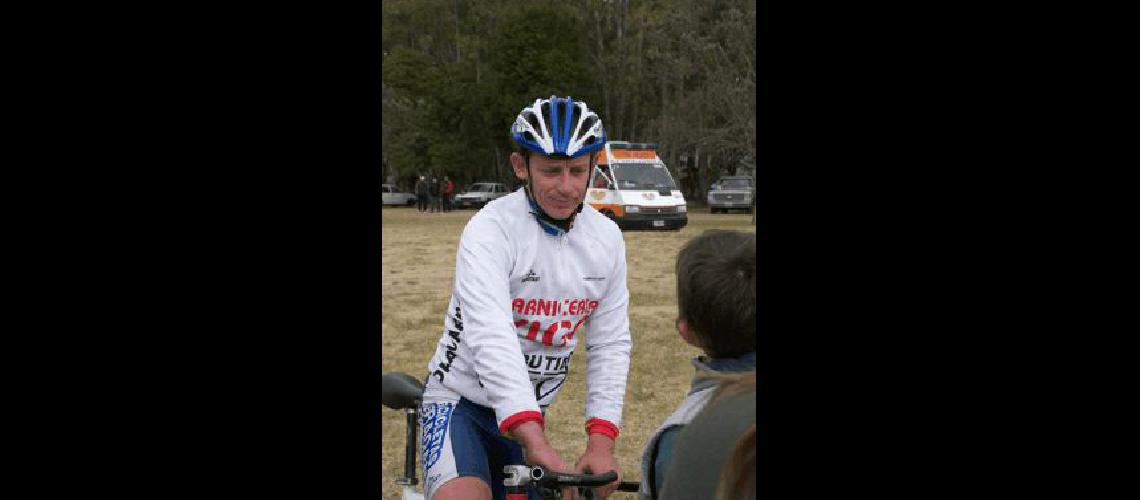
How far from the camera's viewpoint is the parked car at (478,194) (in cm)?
5152

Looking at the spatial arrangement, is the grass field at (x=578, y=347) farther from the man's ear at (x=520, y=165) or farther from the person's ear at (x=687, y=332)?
the man's ear at (x=520, y=165)

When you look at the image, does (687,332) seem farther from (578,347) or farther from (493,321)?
(578,347)

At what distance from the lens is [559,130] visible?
3176 millimetres

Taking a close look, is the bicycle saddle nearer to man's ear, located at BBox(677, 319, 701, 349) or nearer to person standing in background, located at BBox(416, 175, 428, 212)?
man's ear, located at BBox(677, 319, 701, 349)

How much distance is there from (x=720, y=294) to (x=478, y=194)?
49.6 meters

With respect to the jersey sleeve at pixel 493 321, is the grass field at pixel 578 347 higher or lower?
lower

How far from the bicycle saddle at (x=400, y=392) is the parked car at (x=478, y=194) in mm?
47038

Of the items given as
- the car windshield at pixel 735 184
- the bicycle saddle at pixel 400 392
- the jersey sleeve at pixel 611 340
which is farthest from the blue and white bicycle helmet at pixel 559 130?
the car windshield at pixel 735 184
